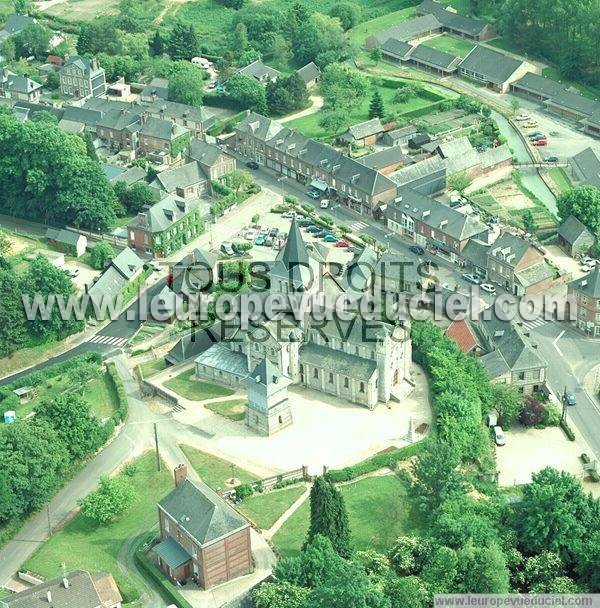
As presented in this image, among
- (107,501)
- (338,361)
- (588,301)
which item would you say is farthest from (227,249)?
(107,501)

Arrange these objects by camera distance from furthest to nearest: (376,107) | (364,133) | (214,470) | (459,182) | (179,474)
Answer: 1. (376,107)
2. (364,133)
3. (459,182)
4. (214,470)
5. (179,474)

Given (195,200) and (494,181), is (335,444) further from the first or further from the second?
(494,181)

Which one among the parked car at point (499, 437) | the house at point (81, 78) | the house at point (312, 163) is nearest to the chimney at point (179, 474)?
the parked car at point (499, 437)

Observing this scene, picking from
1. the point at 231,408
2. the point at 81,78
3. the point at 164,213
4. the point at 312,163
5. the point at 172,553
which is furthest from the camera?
the point at 81,78

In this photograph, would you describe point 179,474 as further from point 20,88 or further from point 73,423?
point 20,88

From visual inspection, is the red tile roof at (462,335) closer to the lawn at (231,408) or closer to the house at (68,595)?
the lawn at (231,408)

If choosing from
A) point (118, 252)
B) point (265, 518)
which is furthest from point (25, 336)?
point (265, 518)
